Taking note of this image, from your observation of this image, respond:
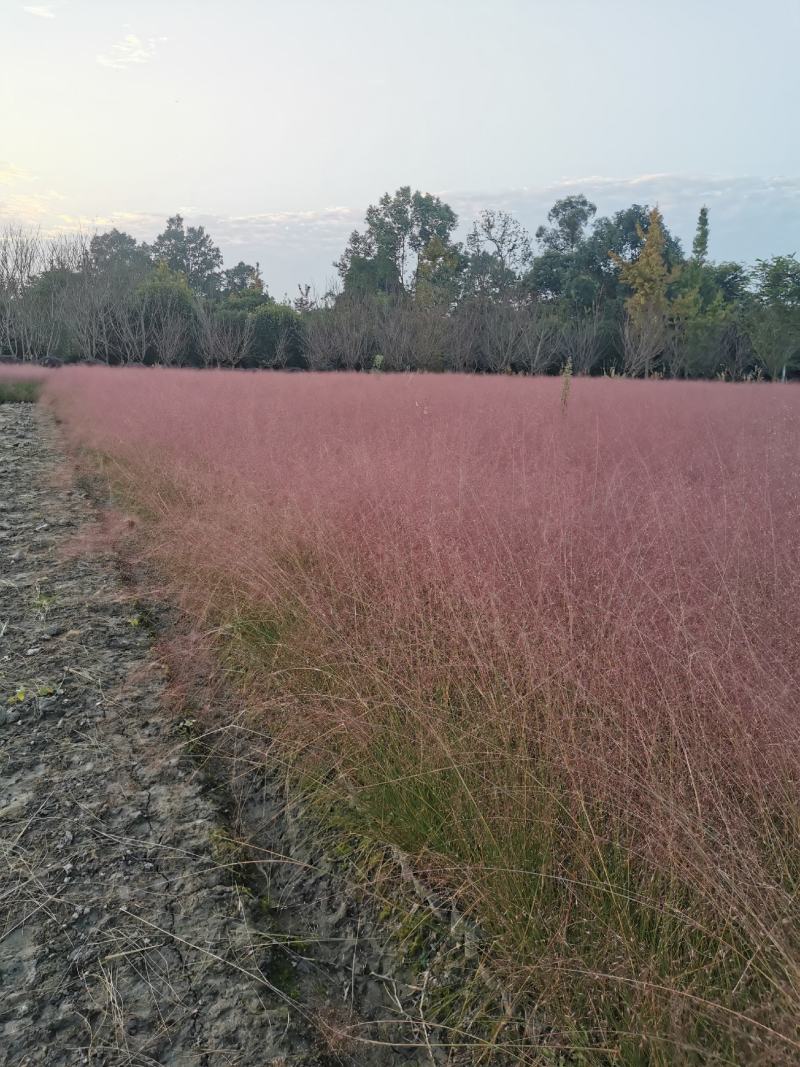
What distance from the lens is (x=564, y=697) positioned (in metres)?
2.01

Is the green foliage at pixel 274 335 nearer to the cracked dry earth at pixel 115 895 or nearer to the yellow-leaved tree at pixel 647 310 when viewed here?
the yellow-leaved tree at pixel 647 310

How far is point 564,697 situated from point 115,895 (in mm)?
1356

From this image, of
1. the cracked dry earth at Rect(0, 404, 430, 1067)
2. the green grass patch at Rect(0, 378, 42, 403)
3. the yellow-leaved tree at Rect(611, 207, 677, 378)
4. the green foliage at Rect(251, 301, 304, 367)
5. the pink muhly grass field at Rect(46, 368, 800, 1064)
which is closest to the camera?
the pink muhly grass field at Rect(46, 368, 800, 1064)

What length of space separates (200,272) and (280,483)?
2554 inches

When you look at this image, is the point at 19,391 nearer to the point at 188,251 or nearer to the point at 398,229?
the point at 398,229

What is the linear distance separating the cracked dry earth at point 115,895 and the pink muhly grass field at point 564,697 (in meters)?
0.43

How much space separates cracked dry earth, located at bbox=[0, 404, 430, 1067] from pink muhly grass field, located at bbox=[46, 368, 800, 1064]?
429 millimetres

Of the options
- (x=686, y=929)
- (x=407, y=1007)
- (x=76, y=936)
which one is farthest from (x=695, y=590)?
(x=76, y=936)

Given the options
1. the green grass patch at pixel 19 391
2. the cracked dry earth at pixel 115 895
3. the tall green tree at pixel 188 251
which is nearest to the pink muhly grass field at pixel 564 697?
the cracked dry earth at pixel 115 895

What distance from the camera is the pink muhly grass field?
1.42 m

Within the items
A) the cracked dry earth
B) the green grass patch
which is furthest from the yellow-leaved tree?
the cracked dry earth

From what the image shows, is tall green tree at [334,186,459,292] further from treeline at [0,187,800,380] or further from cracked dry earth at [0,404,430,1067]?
cracked dry earth at [0,404,430,1067]

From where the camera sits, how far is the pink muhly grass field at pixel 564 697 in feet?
4.64

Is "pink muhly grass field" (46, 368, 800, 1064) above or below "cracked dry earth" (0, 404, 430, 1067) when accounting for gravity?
above
